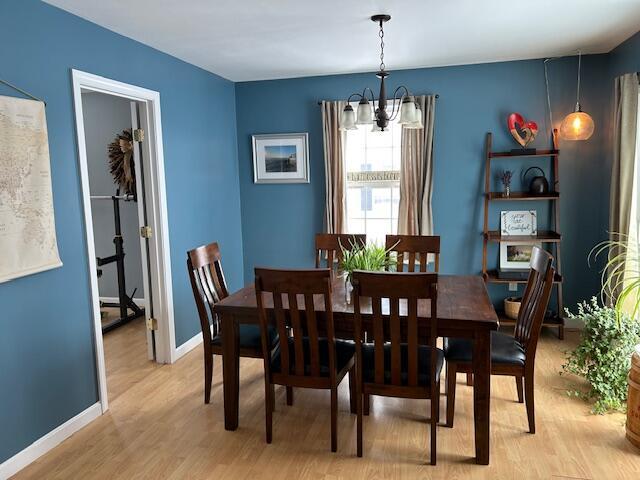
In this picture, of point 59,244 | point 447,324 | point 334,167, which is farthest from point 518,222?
point 59,244

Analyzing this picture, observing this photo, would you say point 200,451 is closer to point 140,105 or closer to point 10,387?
point 10,387

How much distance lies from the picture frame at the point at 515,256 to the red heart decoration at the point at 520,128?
0.92 metres

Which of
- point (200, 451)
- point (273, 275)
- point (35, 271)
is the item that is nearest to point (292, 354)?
point (273, 275)

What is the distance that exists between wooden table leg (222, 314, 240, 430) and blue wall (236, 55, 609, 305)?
235 centimetres

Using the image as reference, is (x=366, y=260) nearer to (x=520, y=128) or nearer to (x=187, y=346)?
(x=187, y=346)

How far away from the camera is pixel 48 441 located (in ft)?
8.95

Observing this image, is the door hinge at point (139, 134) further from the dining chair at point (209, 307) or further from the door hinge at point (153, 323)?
the door hinge at point (153, 323)

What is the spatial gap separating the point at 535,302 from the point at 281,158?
3012mm

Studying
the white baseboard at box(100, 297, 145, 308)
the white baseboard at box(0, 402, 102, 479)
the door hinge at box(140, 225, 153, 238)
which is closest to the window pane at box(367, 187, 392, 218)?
the door hinge at box(140, 225, 153, 238)

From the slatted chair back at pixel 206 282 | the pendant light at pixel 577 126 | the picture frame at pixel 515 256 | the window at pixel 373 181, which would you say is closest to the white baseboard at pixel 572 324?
the picture frame at pixel 515 256

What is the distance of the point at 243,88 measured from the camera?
504 cm

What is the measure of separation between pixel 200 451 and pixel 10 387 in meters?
1.02

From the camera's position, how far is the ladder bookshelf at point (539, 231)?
4.29 m

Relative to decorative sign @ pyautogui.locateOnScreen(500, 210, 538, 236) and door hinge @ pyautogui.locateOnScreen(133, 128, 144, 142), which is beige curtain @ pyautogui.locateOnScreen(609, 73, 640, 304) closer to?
decorative sign @ pyautogui.locateOnScreen(500, 210, 538, 236)
